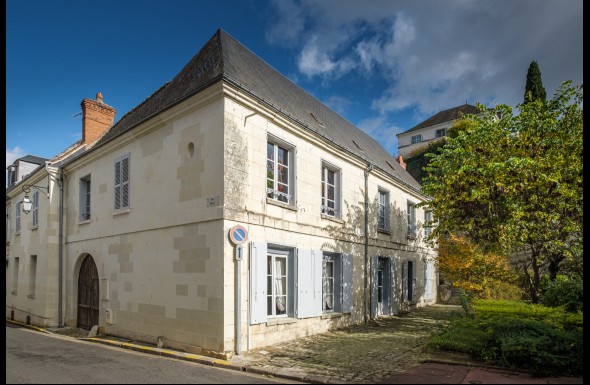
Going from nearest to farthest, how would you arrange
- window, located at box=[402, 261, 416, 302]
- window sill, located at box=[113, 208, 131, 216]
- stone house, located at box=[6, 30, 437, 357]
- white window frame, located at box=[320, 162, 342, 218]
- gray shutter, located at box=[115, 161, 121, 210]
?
stone house, located at box=[6, 30, 437, 357], window sill, located at box=[113, 208, 131, 216], gray shutter, located at box=[115, 161, 121, 210], white window frame, located at box=[320, 162, 342, 218], window, located at box=[402, 261, 416, 302]

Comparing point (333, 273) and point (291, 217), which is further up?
point (291, 217)

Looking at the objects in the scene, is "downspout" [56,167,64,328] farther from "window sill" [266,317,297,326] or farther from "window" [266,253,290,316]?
"window sill" [266,317,297,326]

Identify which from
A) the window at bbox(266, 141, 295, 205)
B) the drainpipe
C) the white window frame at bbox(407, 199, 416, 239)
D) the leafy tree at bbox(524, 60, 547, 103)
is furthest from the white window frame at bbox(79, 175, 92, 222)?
the leafy tree at bbox(524, 60, 547, 103)

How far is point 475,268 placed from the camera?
1161 centimetres

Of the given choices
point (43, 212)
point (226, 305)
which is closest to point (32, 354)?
point (226, 305)

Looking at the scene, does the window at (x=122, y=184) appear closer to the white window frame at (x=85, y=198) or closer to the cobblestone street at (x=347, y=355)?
the white window frame at (x=85, y=198)

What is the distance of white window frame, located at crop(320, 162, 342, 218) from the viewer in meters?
10.9

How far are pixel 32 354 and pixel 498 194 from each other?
1025 centimetres

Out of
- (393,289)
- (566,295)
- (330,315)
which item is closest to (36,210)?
(330,315)

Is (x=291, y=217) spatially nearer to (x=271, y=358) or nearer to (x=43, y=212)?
(x=271, y=358)

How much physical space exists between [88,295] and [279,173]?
6680mm

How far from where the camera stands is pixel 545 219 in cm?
848

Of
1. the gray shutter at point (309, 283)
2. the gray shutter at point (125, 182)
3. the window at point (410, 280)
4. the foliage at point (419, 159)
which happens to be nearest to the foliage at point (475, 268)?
the window at point (410, 280)

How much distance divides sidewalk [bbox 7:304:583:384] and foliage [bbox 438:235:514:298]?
2773 millimetres
